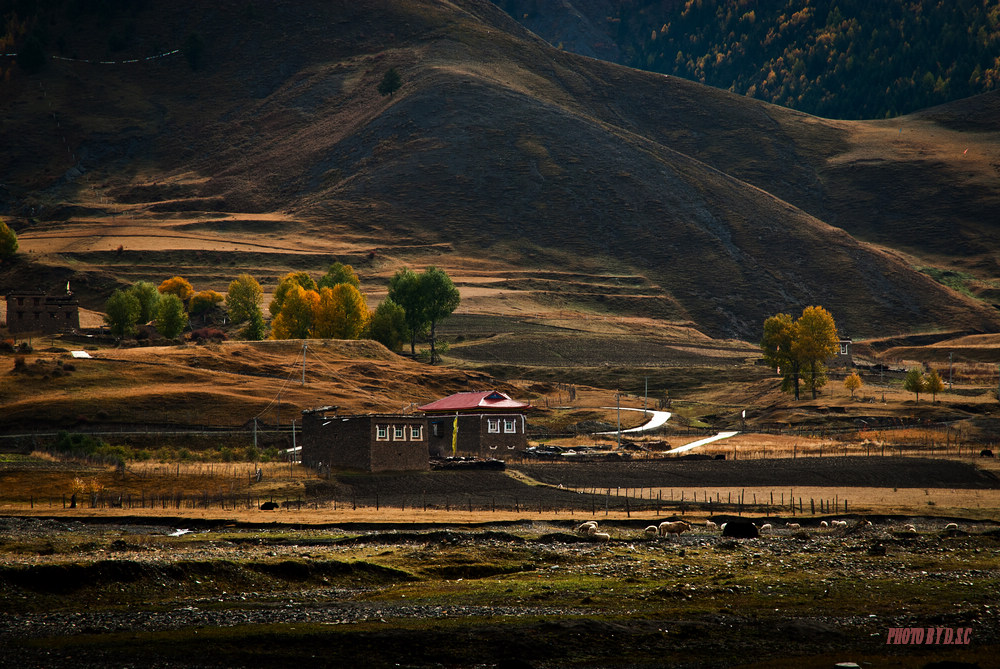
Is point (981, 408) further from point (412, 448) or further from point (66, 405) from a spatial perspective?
point (66, 405)

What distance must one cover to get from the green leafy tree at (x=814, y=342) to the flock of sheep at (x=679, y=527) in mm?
69825

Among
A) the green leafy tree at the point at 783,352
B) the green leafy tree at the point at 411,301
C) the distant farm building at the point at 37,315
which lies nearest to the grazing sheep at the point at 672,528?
the green leafy tree at the point at 783,352

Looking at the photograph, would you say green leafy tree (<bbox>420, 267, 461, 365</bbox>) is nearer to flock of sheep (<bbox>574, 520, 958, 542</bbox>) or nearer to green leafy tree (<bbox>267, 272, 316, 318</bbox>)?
green leafy tree (<bbox>267, 272, 316, 318</bbox>)

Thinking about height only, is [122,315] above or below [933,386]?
above

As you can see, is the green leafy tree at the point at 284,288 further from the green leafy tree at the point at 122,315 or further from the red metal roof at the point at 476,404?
the red metal roof at the point at 476,404

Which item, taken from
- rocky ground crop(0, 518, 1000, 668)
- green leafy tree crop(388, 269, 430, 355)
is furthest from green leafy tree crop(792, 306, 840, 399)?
rocky ground crop(0, 518, 1000, 668)

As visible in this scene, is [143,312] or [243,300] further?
[243,300]

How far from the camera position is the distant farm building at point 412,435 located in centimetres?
7750

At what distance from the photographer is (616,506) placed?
66.4m

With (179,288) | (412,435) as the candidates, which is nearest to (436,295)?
(179,288)

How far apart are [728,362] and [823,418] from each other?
46.9 metres

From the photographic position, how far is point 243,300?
15950 cm

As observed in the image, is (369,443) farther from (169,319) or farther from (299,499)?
(169,319)

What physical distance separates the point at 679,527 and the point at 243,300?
116316 mm
